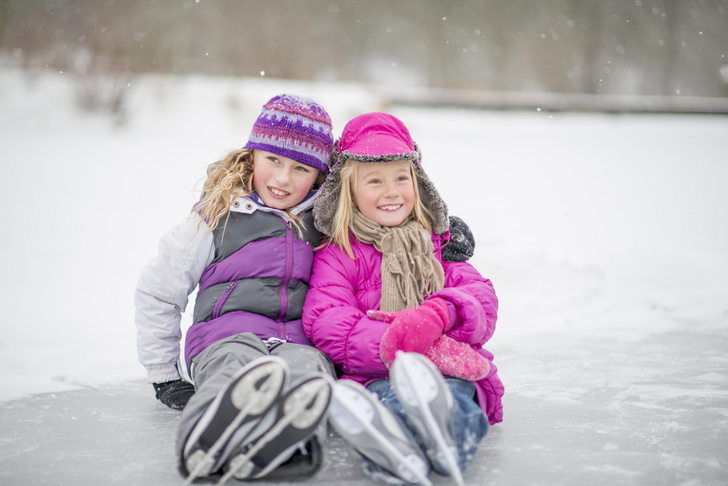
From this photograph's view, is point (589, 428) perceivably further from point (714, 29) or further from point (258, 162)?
point (714, 29)

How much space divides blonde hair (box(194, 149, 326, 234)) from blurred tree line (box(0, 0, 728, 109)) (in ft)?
26.3

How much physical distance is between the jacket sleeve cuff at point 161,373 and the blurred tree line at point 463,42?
27.6 feet

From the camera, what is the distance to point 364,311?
229 cm

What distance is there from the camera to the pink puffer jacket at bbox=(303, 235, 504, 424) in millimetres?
2025

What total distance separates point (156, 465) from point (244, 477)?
1.06 feet

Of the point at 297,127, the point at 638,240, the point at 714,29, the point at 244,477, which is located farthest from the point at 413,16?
the point at 244,477

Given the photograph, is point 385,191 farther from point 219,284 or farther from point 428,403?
point 428,403

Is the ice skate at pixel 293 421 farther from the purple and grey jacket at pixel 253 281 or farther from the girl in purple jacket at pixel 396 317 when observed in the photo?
the purple and grey jacket at pixel 253 281

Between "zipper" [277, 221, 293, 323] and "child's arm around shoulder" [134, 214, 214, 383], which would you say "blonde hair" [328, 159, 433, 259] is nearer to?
"zipper" [277, 221, 293, 323]

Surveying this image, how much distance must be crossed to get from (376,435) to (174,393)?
3.17 ft

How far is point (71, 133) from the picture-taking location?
7.90 m

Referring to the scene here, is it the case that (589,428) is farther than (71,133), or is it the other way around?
(71,133)

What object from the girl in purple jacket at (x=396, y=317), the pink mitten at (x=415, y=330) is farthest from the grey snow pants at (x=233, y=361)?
the pink mitten at (x=415, y=330)

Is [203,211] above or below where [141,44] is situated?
below
